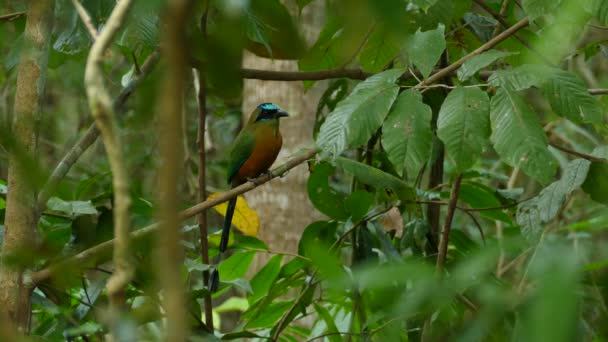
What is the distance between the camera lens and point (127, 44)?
8.78 feet

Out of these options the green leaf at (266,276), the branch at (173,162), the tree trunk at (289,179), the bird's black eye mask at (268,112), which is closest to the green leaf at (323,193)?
the green leaf at (266,276)

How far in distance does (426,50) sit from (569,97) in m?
0.41

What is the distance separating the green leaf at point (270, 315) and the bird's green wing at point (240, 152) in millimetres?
1408

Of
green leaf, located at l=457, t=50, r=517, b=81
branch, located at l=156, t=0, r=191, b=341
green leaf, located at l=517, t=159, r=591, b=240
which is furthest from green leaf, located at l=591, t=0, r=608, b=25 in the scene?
branch, located at l=156, t=0, r=191, b=341

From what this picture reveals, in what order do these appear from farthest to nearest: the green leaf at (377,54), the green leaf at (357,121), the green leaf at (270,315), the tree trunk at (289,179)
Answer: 1. the tree trunk at (289,179)
2. the green leaf at (270,315)
3. the green leaf at (377,54)
4. the green leaf at (357,121)

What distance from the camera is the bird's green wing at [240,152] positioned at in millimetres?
4566

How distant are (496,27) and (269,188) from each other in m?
1.87

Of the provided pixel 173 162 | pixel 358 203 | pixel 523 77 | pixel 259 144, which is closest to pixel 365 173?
pixel 358 203

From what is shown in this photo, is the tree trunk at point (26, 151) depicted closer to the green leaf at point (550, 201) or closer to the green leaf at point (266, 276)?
the green leaf at point (266, 276)

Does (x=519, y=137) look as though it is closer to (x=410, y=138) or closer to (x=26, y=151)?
(x=410, y=138)

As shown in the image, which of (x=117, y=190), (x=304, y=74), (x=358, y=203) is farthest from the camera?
(x=358, y=203)

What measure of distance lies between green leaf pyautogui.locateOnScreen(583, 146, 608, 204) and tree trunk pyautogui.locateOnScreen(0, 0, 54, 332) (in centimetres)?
175

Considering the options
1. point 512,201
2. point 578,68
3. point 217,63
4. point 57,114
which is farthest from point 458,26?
point 57,114

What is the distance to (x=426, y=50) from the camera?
2.32 m
